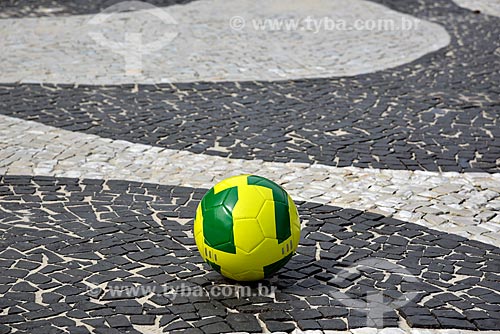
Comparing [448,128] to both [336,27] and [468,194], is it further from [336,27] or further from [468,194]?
[336,27]

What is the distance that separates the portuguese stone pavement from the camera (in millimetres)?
5703

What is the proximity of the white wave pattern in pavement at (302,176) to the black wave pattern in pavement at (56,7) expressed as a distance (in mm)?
6608

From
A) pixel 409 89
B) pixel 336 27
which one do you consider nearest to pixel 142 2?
pixel 336 27

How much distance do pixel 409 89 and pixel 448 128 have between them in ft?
5.26

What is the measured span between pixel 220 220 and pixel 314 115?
452 cm

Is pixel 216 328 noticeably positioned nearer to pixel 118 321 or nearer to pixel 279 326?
pixel 279 326

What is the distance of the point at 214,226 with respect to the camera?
5.66 metres

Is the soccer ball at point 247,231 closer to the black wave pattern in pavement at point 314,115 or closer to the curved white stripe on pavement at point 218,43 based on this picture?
the black wave pattern in pavement at point 314,115

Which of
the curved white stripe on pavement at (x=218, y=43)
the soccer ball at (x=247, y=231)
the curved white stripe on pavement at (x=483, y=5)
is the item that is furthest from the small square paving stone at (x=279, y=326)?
the curved white stripe on pavement at (x=483, y=5)

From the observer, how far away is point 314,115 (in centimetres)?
995

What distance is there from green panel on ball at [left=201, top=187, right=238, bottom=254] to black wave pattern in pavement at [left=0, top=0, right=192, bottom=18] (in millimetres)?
10240

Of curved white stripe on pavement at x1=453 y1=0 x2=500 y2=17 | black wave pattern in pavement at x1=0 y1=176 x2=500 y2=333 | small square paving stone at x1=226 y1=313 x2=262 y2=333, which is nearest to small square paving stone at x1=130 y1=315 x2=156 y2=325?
black wave pattern in pavement at x1=0 y1=176 x2=500 y2=333

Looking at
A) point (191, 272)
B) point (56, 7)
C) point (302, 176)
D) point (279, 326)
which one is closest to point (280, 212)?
point (279, 326)

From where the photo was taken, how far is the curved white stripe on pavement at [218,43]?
11.7 metres
